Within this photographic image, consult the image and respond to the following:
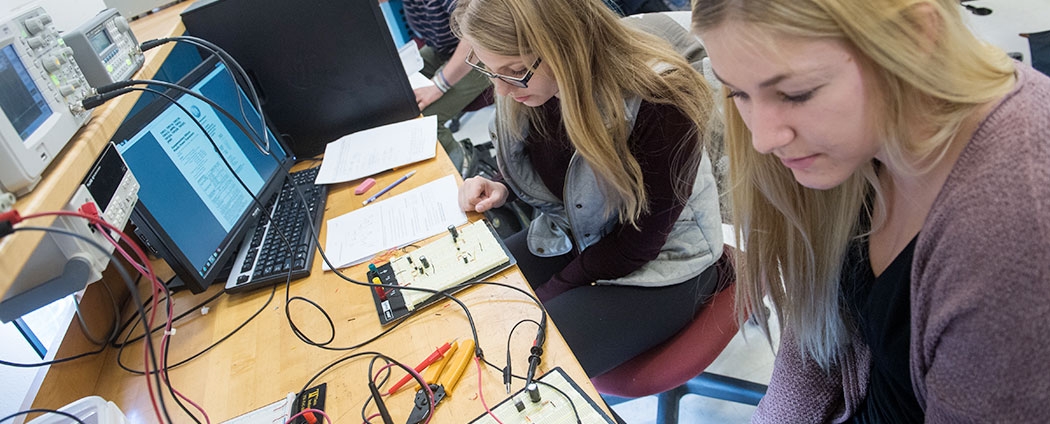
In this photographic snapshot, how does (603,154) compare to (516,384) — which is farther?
(603,154)

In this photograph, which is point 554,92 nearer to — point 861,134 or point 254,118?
point 861,134

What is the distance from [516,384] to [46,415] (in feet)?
2.13

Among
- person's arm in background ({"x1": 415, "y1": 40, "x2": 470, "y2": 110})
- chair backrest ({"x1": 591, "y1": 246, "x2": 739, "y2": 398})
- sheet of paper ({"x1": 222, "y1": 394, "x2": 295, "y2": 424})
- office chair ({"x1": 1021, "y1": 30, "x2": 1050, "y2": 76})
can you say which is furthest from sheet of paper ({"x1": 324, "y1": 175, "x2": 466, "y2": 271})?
office chair ({"x1": 1021, "y1": 30, "x2": 1050, "y2": 76})

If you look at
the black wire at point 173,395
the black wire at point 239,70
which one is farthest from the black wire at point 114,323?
the black wire at point 239,70

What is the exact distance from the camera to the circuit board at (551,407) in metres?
0.80

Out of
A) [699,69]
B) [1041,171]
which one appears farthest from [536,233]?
[1041,171]

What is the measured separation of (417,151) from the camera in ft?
5.24

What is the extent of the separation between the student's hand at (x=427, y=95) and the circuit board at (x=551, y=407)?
147 centimetres

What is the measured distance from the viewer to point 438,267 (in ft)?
3.72

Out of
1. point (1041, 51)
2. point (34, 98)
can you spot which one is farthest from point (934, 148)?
point (1041, 51)

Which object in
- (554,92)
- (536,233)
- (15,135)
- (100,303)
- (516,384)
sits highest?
(15,135)

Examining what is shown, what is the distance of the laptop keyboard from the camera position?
1229mm

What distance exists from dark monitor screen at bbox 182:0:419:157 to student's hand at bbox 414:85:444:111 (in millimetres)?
329

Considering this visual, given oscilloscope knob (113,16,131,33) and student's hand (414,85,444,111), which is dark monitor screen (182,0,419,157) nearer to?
student's hand (414,85,444,111)
